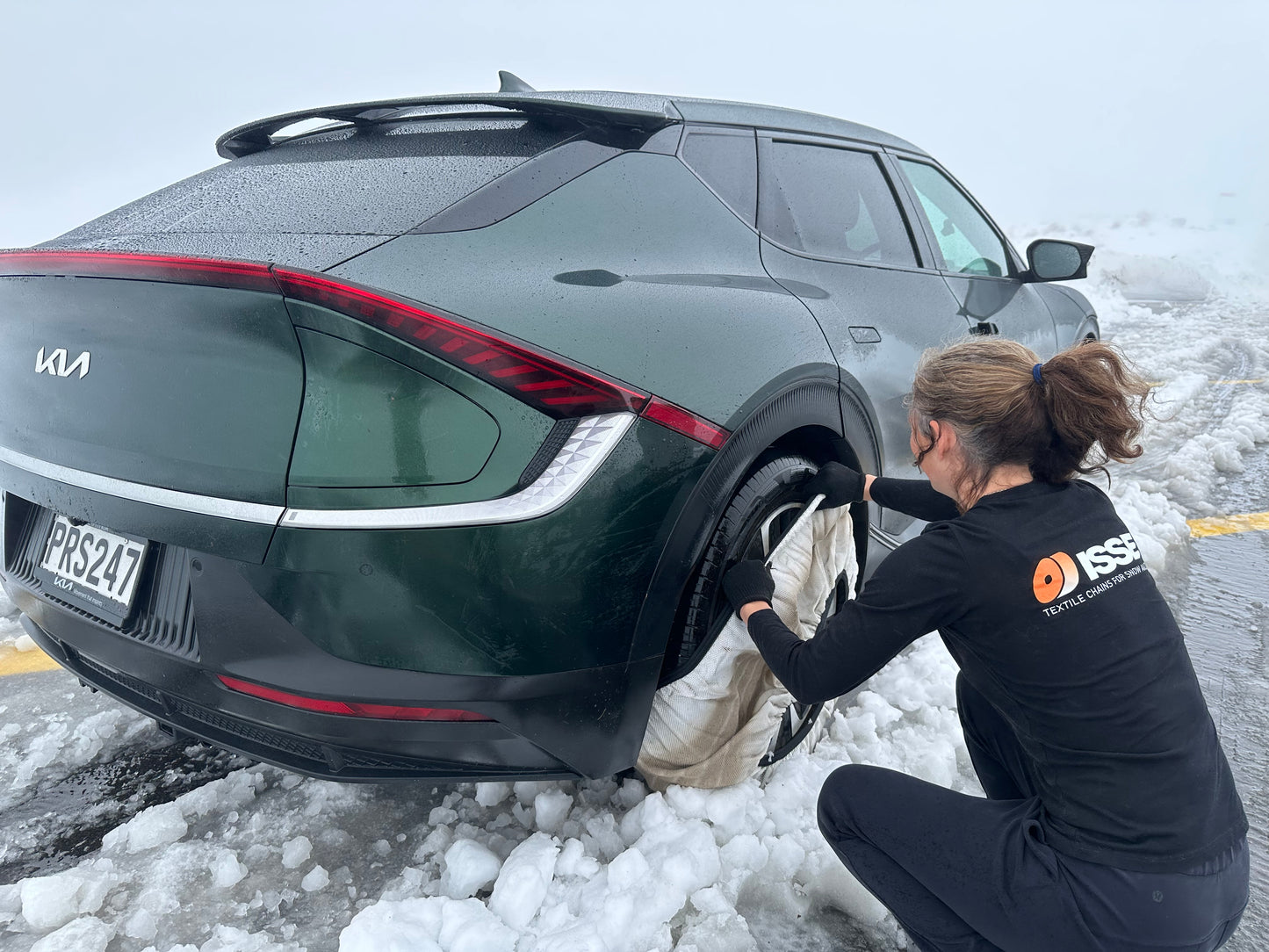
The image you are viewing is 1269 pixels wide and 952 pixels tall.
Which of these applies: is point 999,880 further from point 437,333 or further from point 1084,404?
point 437,333

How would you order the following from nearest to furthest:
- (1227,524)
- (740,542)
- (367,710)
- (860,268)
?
(367,710) < (740,542) < (860,268) < (1227,524)

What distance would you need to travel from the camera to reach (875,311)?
2.48 metres

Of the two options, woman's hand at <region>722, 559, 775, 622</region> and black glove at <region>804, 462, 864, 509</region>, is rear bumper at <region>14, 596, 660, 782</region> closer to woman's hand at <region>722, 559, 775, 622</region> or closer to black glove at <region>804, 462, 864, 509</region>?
woman's hand at <region>722, 559, 775, 622</region>

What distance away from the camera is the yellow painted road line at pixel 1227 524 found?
4.26 metres

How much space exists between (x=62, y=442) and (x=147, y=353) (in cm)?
32

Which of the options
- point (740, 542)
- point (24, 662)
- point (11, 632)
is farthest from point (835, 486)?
point (11, 632)

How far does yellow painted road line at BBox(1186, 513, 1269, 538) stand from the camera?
4262 mm

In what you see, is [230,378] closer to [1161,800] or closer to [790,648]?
[790,648]

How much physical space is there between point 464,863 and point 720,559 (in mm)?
856

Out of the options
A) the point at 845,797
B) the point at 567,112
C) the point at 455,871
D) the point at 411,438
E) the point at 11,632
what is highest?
the point at 567,112

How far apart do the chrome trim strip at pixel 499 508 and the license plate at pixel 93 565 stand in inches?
17.4

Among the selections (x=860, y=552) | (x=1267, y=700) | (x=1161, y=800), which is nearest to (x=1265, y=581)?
(x=1267, y=700)

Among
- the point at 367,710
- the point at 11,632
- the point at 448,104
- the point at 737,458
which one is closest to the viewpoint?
the point at 367,710

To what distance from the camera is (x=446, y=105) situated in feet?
6.99
